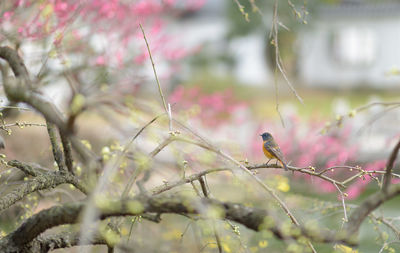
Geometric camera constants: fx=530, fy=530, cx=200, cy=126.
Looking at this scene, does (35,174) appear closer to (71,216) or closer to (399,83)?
(71,216)

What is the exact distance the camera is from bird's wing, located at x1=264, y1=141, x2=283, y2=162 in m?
4.20

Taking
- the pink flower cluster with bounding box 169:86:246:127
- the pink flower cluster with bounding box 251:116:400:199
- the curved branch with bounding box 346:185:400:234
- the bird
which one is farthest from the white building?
the curved branch with bounding box 346:185:400:234

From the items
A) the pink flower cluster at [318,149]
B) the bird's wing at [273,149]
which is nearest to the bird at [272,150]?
the bird's wing at [273,149]

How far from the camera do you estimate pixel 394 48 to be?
2861cm

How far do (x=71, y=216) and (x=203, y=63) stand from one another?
2080 centimetres

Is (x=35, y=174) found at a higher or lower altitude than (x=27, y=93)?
lower

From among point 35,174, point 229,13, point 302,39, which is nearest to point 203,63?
point 229,13

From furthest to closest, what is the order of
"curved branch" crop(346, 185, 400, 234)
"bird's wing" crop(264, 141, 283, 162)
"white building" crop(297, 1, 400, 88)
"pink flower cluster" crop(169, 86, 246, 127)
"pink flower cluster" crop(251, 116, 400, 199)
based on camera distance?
"white building" crop(297, 1, 400, 88)
"pink flower cluster" crop(251, 116, 400, 199)
"pink flower cluster" crop(169, 86, 246, 127)
"bird's wing" crop(264, 141, 283, 162)
"curved branch" crop(346, 185, 400, 234)

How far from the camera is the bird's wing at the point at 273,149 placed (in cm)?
420

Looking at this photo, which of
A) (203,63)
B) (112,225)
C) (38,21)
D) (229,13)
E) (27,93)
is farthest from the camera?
(229,13)

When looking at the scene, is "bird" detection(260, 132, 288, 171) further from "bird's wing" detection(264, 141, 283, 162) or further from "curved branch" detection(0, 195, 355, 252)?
"curved branch" detection(0, 195, 355, 252)

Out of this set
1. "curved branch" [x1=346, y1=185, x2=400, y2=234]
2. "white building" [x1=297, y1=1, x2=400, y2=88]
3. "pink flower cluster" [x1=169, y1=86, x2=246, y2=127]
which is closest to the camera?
"curved branch" [x1=346, y1=185, x2=400, y2=234]

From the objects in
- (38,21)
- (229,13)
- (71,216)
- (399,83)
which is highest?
(38,21)

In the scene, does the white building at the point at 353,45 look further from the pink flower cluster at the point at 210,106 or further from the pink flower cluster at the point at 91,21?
the pink flower cluster at the point at 91,21
